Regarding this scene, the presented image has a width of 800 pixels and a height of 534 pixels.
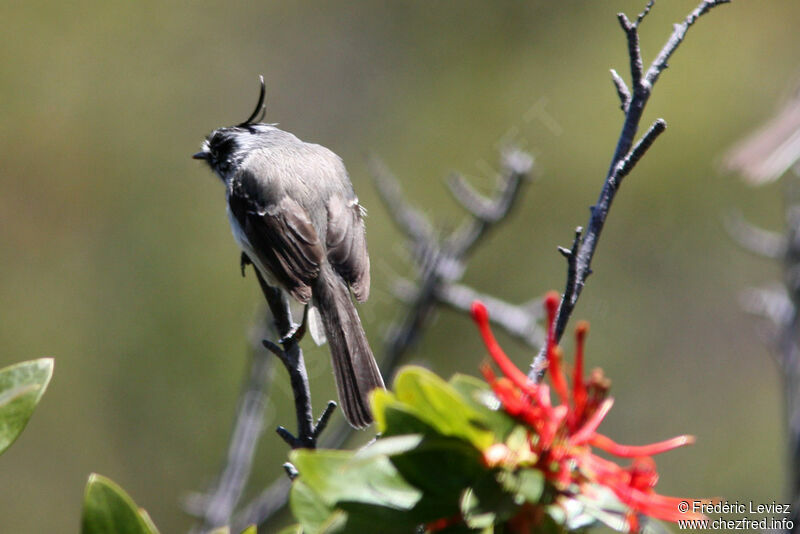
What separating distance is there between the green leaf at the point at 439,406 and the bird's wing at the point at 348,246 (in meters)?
2.04

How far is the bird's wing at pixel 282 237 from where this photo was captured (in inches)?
128

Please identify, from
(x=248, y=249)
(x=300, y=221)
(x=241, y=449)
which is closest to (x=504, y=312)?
(x=300, y=221)

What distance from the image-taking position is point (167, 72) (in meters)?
8.50

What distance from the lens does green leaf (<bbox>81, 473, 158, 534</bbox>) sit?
133 cm

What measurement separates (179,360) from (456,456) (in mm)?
5837

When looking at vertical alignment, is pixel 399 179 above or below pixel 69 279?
above

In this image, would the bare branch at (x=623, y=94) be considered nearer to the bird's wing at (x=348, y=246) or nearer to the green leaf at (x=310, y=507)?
the green leaf at (x=310, y=507)

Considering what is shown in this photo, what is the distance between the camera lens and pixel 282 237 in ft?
11.0

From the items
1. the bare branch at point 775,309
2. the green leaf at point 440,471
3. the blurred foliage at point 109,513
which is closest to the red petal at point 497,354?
the green leaf at point 440,471

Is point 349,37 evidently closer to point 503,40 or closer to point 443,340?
point 503,40

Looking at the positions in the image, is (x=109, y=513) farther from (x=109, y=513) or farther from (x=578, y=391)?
(x=578, y=391)

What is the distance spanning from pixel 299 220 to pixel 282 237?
11 centimetres

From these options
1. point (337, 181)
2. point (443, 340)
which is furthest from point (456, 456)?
point (443, 340)

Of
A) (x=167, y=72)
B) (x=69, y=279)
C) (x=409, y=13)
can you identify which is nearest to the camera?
(x=69, y=279)
